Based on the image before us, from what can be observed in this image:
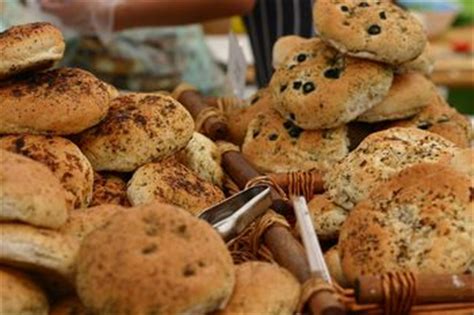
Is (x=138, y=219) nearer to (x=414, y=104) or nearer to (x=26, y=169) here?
(x=26, y=169)

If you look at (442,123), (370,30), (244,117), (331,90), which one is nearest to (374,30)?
(370,30)

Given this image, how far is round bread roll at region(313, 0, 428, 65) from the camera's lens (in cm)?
140

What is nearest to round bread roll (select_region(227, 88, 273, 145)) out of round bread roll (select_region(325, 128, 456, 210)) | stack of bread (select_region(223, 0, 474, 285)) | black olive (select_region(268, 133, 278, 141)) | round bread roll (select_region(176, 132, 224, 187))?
stack of bread (select_region(223, 0, 474, 285))

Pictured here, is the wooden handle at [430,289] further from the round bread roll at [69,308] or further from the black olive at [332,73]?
the black olive at [332,73]

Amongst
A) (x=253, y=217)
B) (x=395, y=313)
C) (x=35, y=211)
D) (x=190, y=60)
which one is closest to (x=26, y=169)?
(x=35, y=211)

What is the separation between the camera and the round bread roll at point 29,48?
117cm

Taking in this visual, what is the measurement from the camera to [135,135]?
1.25m

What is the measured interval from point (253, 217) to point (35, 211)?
13.1 inches

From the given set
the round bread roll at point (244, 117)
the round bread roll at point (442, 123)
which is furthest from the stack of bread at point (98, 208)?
the round bread roll at point (442, 123)

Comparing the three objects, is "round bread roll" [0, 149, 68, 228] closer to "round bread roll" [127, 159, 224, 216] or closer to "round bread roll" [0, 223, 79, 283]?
"round bread roll" [0, 223, 79, 283]

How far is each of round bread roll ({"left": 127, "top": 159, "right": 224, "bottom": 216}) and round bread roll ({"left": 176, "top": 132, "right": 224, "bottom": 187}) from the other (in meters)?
0.12

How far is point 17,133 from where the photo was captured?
117cm

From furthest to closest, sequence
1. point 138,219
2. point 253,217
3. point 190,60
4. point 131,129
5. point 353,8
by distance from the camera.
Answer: point 190,60 → point 353,8 → point 131,129 → point 253,217 → point 138,219

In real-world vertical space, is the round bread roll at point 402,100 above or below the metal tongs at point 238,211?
below
